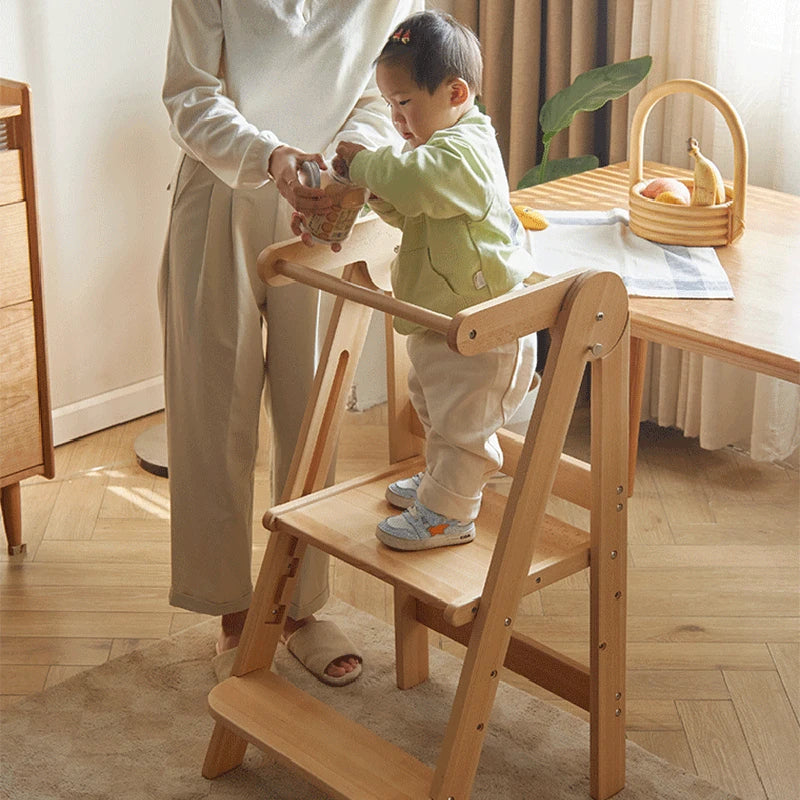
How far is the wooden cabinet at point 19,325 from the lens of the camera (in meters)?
2.43

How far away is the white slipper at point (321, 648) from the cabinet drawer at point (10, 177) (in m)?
0.97

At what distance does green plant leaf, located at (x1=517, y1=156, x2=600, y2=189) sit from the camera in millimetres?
2963

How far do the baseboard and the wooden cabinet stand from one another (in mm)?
538

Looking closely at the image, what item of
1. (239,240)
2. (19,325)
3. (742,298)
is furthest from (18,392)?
(742,298)

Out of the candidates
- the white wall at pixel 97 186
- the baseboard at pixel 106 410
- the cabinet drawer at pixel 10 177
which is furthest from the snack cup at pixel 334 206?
the baseboard at pixel 106 410

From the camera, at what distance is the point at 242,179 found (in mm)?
1888

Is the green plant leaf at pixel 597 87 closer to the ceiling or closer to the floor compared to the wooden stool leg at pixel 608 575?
closer to the ceiling

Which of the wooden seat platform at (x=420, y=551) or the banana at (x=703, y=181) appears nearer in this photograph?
the wooden seat platform at (x=420, y=551)

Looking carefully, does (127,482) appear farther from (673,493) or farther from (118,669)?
(673,493)

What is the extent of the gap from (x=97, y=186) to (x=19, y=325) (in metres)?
0.68

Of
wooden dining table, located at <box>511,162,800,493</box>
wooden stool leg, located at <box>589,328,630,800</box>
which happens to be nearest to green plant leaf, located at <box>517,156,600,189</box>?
wooden dining table, located at <box>511,162,800,493</box>

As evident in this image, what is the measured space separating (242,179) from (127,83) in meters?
1.34

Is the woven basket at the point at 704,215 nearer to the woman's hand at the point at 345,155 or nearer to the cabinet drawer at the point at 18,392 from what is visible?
the woman's hand at the point at 345,155

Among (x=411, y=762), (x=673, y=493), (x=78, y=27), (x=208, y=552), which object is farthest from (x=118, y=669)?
(x=78, y=27)
